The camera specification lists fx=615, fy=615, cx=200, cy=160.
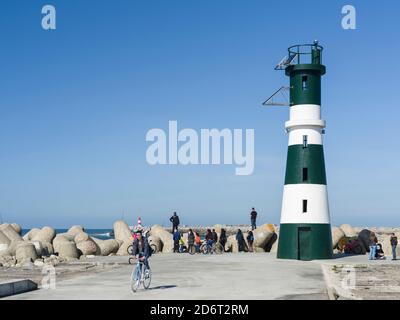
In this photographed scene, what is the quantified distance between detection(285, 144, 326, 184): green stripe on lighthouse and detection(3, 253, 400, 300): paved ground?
13.3 ft

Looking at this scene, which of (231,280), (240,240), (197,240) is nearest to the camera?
(231,280)

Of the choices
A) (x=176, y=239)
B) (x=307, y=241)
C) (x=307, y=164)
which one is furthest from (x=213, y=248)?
(x=307, y=164)

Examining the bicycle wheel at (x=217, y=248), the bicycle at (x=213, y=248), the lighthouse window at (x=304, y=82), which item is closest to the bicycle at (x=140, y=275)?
the lighthouse window at (x=304, y=82)

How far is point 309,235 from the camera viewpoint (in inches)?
1194

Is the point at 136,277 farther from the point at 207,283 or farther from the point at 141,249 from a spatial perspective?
the point at 207,283

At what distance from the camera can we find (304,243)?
30.5 m

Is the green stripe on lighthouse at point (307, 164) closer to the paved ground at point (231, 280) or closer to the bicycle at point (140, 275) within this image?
the paved ground at point (231, 280)

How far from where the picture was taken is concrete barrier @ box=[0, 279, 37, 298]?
17203 mm

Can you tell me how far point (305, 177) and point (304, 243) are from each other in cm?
327

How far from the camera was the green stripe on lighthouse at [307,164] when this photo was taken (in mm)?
30344

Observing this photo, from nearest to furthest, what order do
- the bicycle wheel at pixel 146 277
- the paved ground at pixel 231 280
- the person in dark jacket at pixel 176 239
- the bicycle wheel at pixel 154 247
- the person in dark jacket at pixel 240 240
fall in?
1. the paved ground at pixel 231 280
2. the bicycle wheel at pixel 146 277
3. the person in dark jacket at pixel 176 239
4. the bicycle wheel at pixel 154 247
5. the person in dark jacket at pixel 240 240

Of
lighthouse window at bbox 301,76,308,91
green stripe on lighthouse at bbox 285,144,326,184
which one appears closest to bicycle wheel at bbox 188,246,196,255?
green stripe on lighthouse at bbox 285,144,326,184
